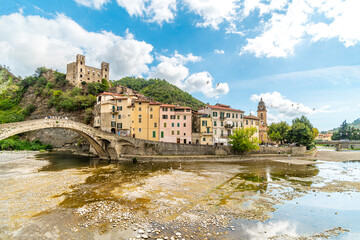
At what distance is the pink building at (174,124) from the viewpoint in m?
40.9

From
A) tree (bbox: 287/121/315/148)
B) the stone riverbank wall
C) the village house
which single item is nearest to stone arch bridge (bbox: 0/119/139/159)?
the stone riverbank wall

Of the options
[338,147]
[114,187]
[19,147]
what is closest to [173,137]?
[114,187]

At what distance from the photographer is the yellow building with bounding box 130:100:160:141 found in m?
40.0

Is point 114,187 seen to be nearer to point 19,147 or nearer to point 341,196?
point 341,196

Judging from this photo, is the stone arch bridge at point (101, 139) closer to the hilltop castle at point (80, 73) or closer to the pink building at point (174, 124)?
the pink building at point (174, 124)

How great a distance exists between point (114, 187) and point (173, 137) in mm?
25422

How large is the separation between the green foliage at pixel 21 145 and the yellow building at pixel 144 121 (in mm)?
35634

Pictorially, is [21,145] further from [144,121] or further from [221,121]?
[221,121]

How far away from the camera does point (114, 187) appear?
53.5ft

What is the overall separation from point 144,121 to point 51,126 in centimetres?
1850

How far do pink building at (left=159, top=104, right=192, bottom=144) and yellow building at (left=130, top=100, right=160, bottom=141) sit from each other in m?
1.57

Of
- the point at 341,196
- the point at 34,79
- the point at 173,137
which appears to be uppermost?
the point at 34,79

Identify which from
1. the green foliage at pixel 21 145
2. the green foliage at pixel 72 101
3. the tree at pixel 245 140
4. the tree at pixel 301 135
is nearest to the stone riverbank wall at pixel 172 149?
the tree at pixel 245 140

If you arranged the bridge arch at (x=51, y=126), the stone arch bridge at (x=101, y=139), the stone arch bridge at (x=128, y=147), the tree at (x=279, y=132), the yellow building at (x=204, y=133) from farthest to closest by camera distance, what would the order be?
1. the tree at (x=279, y=132)
2. the yellow building at (x=204, y=133)
3. the stone arch bridge at (x=128, y=147)
4. the stone arch bridge at (x=101, y=139)
5. the bridge arch at (x=51, y=126)
